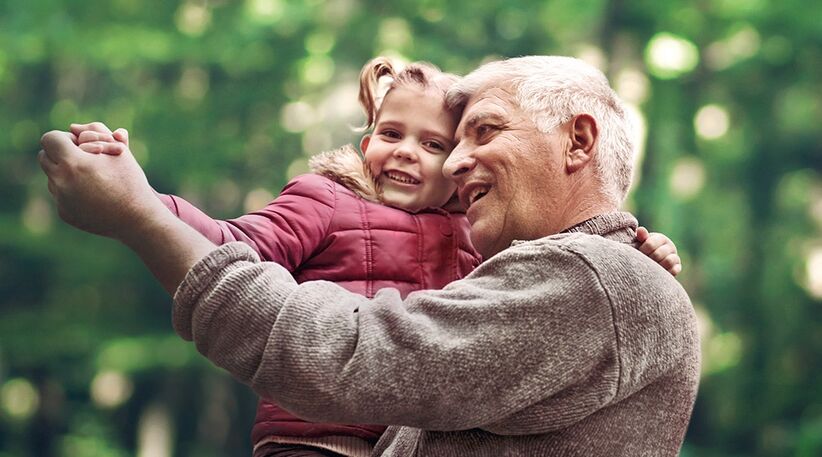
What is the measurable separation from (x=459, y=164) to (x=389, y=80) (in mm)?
341

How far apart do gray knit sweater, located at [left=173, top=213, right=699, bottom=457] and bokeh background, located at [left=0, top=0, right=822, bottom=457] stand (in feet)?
27.3

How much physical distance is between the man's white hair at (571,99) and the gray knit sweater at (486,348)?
0.26m

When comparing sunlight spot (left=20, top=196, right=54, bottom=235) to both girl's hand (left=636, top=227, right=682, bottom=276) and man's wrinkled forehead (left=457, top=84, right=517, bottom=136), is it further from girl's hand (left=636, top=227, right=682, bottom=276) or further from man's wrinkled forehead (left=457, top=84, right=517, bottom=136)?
girl's hand (left=636, top=227, right=682, bottom=276)

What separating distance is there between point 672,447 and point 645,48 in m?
9.12

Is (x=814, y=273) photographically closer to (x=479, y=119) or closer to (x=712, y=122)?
(x=712, y=122)

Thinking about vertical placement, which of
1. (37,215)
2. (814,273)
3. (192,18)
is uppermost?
(192,18)

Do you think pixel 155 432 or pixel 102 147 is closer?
pixel 102 147

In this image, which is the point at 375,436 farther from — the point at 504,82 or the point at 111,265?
the point at 111,265

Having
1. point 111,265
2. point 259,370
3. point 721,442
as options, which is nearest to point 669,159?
point 721,442

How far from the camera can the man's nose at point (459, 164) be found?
1.51 m

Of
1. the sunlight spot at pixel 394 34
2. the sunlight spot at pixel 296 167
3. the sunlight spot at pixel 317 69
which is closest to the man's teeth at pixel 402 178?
the sunlight spot at pixel 296 167

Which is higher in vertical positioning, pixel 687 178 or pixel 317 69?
pixel 317 69

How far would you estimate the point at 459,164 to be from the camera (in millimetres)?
1514

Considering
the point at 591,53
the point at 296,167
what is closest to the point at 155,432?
the point at 296,167
